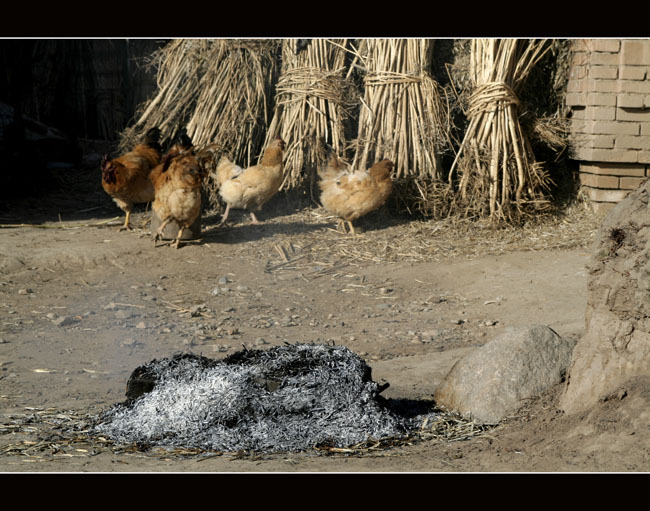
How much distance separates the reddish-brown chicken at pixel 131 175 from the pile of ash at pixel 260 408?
182 inches

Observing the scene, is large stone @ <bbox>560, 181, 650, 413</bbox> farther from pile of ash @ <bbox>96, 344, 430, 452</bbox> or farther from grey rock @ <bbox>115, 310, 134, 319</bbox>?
grey rock @ <bbox>115, 310, 134, 319</bbox>

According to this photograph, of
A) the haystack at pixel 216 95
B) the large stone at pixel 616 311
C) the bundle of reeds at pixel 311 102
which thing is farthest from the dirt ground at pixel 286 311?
the haystack at pixel 216 95

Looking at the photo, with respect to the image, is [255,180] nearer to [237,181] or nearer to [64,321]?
[237,181]

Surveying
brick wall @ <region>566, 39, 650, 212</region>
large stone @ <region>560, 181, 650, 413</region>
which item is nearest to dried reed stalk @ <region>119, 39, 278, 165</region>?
brick wall @ <region>566, 39, 650, 212</region>

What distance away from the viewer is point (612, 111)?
8.31 meters

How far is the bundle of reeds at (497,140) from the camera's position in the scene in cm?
841

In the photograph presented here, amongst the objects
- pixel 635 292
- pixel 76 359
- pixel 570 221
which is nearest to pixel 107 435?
pixel 76 359

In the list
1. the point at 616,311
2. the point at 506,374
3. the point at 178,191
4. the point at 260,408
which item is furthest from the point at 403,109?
the point at 260,408

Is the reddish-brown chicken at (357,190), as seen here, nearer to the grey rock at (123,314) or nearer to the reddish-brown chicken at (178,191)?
the reddish-brown chicken at (178,191)

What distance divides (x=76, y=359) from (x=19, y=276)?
219cm

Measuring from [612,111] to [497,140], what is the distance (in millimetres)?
1311

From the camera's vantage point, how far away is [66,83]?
1151 cm

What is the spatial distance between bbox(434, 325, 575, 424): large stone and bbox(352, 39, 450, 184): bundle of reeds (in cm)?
513

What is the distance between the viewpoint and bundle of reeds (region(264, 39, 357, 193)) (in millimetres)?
8990
